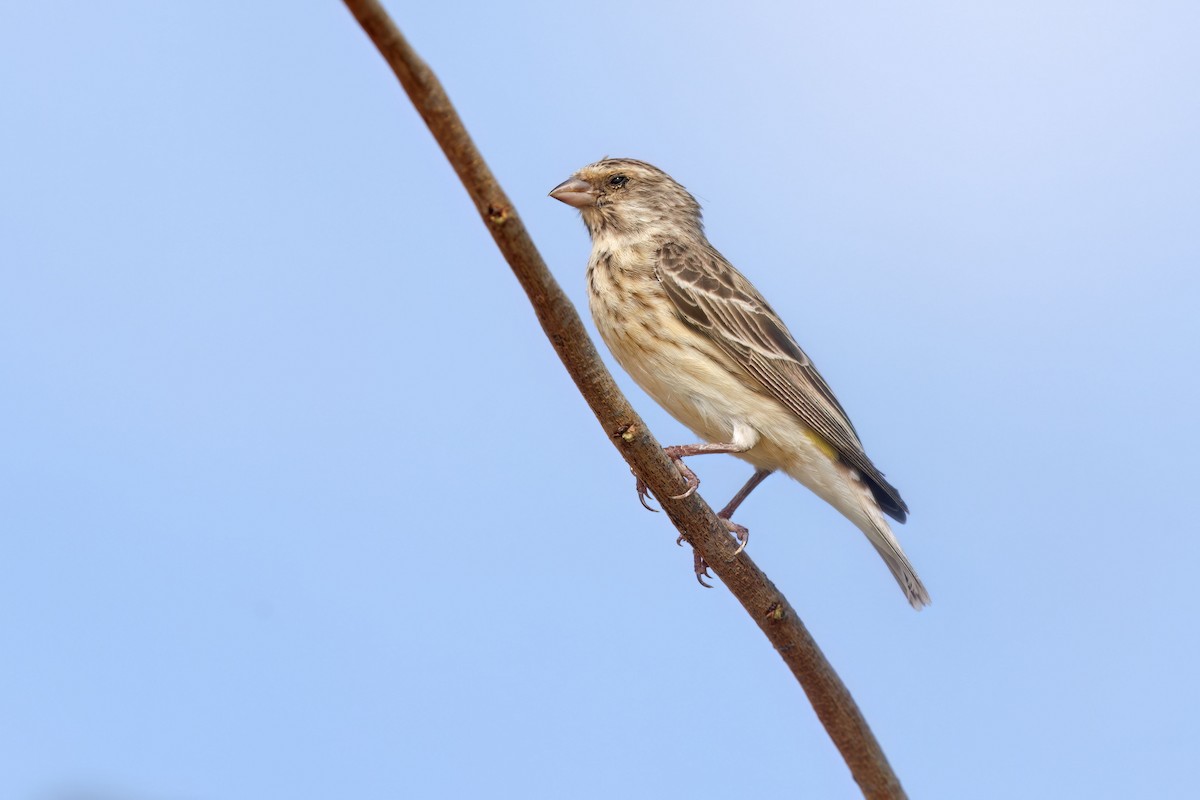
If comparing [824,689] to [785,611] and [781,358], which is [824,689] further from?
[781,358]

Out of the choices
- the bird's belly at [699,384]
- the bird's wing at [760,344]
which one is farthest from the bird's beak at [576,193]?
the bird's belly at [699,384]

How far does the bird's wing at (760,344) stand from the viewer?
6.64 metres

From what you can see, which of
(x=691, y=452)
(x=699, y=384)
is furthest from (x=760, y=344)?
(x=691, y=452)

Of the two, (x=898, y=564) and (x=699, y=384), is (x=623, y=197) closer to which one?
(x=699, y=384)

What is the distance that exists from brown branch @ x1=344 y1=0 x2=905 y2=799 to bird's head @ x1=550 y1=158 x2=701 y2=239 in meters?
2.61

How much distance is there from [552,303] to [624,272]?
2.62 m

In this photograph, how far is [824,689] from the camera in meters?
5.37

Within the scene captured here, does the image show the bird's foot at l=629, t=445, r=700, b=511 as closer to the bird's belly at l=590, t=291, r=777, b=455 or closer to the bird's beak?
the bird's belly at l=590, t=291, r=777, b=455

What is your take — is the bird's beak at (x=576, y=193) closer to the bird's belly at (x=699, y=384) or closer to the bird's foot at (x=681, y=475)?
the bird's belly at (x=699, y=384)

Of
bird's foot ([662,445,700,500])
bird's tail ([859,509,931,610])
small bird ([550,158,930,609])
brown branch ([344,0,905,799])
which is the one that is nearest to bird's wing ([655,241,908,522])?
small bird ([550,158,930,609])

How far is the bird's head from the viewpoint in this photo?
289 inches

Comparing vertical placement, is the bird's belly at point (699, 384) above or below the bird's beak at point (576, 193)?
below

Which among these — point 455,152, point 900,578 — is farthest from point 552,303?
point 900,578

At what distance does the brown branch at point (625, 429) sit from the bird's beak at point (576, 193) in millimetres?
2799
